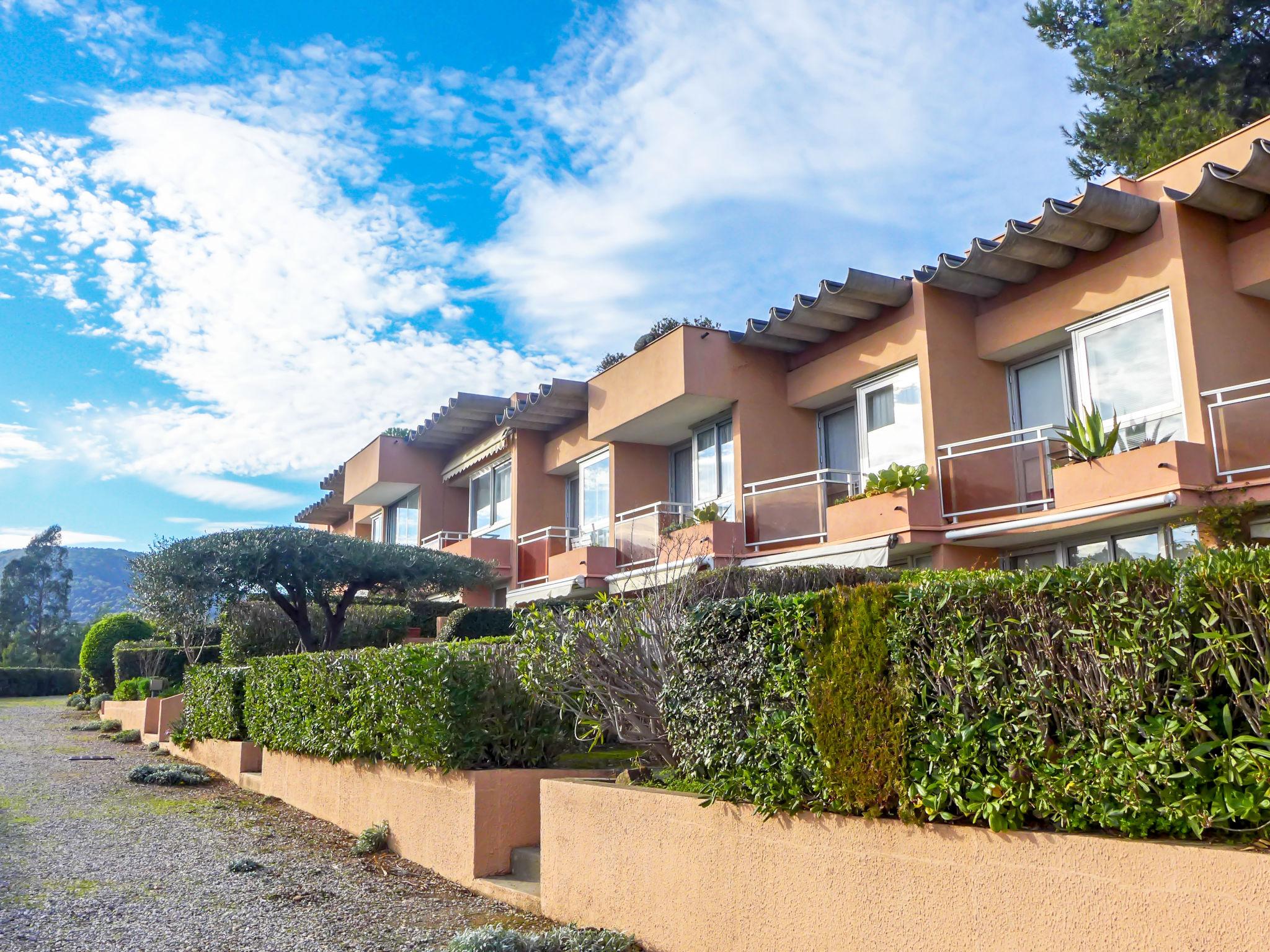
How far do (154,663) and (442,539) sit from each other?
341 inches

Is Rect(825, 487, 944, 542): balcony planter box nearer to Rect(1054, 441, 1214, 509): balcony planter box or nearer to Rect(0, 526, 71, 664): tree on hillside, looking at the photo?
Rect(1054, 441, 1214, 509): balcony planter box

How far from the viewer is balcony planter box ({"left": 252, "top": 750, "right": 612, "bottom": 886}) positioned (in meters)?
8.30

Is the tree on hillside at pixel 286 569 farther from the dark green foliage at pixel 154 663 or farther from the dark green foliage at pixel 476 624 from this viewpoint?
the dark green foliage at pixel 154 663

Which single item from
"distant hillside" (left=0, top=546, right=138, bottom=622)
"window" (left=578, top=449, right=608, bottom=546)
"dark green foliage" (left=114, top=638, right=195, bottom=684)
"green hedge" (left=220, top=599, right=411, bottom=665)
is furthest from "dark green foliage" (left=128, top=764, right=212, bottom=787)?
"distant hillside" (left=0, top=546, right=138, bottom=622)

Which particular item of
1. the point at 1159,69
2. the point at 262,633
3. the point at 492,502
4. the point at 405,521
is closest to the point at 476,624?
the point at 262,633

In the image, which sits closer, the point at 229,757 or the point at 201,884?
the point at 201,884

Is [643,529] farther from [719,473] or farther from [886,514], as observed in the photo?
[886,514]

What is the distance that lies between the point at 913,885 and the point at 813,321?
1482cm

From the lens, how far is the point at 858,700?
515 cm

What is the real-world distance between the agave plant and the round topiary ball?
2974cm

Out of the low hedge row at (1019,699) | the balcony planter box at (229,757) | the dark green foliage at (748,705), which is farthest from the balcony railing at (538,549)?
the low hedge row at (1019,699)

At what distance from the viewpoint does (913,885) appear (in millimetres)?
4848

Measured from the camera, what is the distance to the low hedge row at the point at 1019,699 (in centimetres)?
385

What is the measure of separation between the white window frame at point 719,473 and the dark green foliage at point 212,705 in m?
9.19
